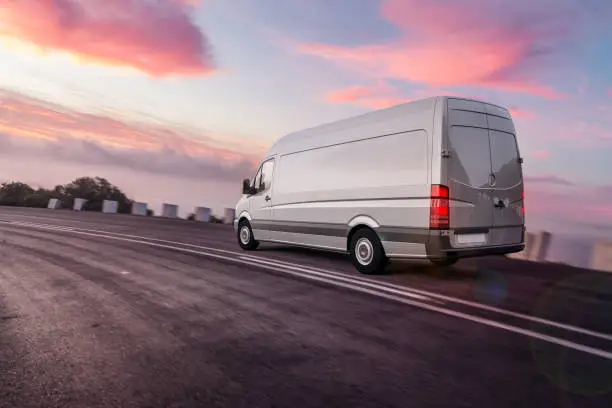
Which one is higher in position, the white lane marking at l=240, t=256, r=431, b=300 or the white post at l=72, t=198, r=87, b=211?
the white post at l=72, t=198, r=87, b=211

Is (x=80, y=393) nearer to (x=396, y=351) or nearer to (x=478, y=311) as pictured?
(x=396, y=351)

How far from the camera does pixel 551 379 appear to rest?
3.22 meters

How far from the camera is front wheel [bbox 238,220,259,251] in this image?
439 inches

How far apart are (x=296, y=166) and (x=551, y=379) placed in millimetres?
7022

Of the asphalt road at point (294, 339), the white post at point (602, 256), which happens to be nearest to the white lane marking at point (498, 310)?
the asphalt road at point (294, 339)

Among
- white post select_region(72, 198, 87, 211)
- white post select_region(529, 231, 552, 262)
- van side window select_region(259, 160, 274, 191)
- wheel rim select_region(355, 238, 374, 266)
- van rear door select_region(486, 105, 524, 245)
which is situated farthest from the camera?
white post select_region(72, 198, 87, 211)

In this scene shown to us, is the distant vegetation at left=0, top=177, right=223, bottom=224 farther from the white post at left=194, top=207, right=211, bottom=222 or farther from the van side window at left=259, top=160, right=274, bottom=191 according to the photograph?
the van side window at left=259, top=160, right=274, bottom=191

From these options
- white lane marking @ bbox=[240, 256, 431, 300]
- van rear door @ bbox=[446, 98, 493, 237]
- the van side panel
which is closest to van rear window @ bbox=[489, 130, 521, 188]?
van rear door @ bbox=[446, 98, 493, 237]

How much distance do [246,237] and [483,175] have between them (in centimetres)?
602

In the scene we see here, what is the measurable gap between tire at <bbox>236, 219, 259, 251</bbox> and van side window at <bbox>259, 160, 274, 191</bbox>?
1096 mm

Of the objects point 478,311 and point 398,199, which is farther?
point 398,199

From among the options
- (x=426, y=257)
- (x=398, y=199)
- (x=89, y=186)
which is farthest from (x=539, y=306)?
(x=89, y=186)

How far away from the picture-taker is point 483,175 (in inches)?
282

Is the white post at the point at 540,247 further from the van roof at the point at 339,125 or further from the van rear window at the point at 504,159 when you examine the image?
the van roof at the point at 339,125
